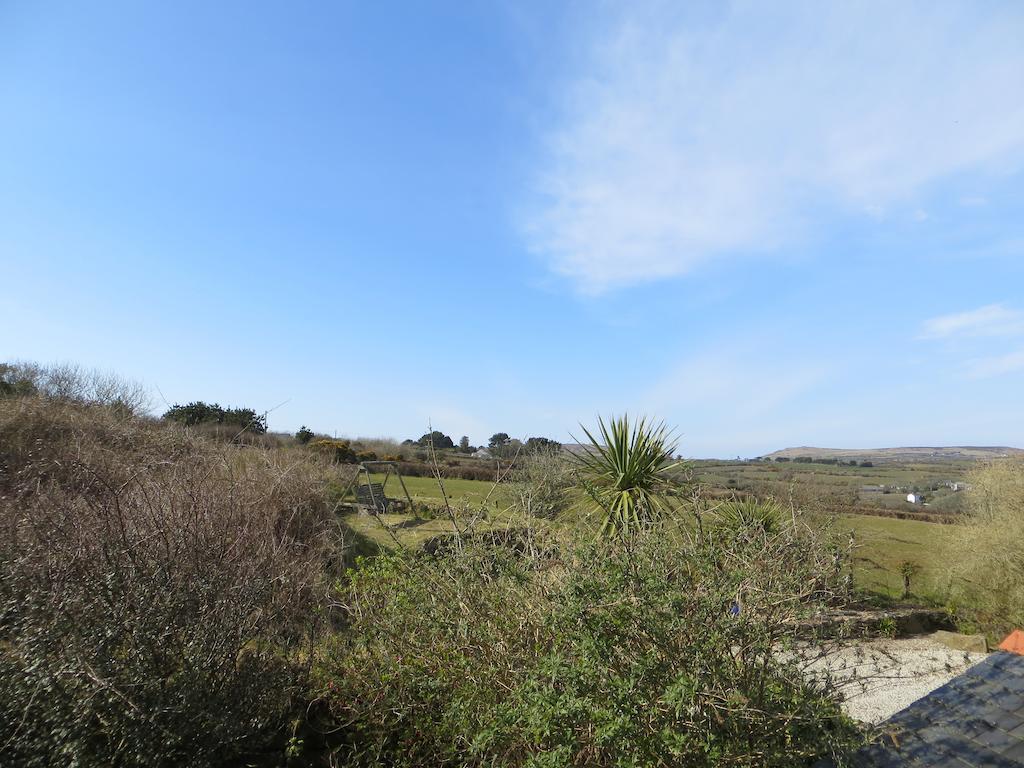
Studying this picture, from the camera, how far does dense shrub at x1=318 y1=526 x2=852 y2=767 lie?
292 centimetres

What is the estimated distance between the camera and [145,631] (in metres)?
3.53

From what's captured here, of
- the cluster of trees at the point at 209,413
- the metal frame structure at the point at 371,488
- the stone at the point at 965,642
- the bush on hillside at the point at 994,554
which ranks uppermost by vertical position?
the cluster of trees at the point at 209,413

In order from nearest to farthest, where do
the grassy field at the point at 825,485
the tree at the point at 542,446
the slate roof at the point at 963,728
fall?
the slate roof at the point at 963,728, the grassy field at the point at 825,485, the tree at the point at 542,446

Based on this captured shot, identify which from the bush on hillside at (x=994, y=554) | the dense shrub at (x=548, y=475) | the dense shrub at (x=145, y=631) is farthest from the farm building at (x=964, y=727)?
the bush on hillside at (x=994, y=554)

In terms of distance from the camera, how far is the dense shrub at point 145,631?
3.19 metres

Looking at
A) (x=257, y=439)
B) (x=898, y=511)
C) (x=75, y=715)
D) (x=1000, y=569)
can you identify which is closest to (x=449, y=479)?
(x=257, y=439)

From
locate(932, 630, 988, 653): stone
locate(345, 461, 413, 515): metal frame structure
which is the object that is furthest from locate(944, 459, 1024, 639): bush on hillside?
locate(345, 461, 413, 515): metal frame structure

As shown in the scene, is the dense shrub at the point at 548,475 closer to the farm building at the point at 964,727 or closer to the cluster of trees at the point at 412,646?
the cluster of trees at the point at 412,646

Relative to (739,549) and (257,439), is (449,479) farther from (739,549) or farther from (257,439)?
(739,549)

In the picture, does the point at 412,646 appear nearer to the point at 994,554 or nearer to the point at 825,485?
the point at 994,554

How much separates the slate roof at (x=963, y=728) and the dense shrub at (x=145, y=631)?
3930mm

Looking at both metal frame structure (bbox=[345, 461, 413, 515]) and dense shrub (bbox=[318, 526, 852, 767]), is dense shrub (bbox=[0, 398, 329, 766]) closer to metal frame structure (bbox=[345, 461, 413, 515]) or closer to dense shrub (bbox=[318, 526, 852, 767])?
dense shrub (bbox=[318, 526, 852, 767])

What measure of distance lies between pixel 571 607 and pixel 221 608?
2423 millimetres

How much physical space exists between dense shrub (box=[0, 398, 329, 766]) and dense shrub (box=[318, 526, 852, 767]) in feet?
2.65
